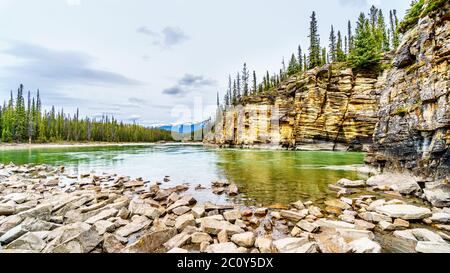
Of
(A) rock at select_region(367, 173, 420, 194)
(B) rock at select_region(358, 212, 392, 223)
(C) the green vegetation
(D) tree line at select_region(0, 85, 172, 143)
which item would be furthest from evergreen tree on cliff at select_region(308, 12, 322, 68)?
(D) tree line at select_region(0, 85, 172, 143)

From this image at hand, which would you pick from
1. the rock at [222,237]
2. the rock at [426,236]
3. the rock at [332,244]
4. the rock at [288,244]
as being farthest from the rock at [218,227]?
the rock at [426,236]

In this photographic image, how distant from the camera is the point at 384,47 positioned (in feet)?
182

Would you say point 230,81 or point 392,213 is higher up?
point 230,81

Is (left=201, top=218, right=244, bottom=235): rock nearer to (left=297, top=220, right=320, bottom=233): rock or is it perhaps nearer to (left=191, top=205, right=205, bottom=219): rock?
(left=191, top=205, right=205, bottom=219): rock

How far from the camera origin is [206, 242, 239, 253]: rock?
4.84m

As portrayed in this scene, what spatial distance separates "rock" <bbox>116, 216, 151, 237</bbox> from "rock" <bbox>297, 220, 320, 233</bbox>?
472 cm

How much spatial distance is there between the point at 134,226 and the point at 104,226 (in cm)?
83

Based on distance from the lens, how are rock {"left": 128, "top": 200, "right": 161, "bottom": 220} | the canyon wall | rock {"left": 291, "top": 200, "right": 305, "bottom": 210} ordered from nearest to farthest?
rock {"left": 128, "top": 200, "right": 161, "bottom": 220} → rock {"left": 291, "top": 200, "right": 305, "bottom": 210} → the canyon wall

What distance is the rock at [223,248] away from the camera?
15.9 feet

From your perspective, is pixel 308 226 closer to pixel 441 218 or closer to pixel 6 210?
pixel 441 218

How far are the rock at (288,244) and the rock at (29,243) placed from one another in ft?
18.1
